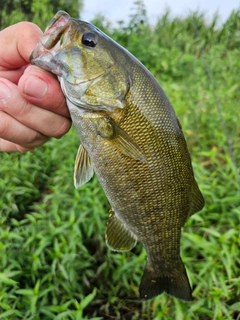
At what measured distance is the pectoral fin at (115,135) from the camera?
1.33 metres

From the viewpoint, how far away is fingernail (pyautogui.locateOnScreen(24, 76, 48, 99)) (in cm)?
133

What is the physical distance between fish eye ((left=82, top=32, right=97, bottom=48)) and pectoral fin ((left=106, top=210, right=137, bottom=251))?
2.55 ft

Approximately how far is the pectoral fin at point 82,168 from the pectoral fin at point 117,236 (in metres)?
0.25

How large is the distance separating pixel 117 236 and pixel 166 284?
375 mm

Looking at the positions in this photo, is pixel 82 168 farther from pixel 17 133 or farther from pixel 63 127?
pixel 17 133

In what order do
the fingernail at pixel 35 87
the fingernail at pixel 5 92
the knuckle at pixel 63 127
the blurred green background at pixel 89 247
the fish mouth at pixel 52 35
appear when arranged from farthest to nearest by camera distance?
the blurred green background at pixel 89 247
the knuckle at pixel 63 127
the fingernail at pixel 5 92
the fingernail at pixel 35 87
the fish mouth at pixel 52 35

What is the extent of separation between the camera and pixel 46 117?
4.99 ft

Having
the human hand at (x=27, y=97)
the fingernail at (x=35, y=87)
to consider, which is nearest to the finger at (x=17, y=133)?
the human hand at (x=27, y=97)

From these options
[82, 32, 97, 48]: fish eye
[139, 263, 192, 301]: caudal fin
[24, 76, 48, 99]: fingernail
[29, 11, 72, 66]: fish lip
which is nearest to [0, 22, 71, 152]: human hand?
[24, 76, 48, 99]: fingernail

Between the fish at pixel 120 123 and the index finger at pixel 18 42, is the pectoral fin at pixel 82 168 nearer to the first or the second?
the fish at pixel 120 123

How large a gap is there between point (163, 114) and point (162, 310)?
1.42 m

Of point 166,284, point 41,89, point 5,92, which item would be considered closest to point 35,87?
point 41,89

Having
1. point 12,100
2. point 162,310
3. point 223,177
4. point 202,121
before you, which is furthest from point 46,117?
point 202,121

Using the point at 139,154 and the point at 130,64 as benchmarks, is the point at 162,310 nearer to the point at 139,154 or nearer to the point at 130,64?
the point at 139,154
